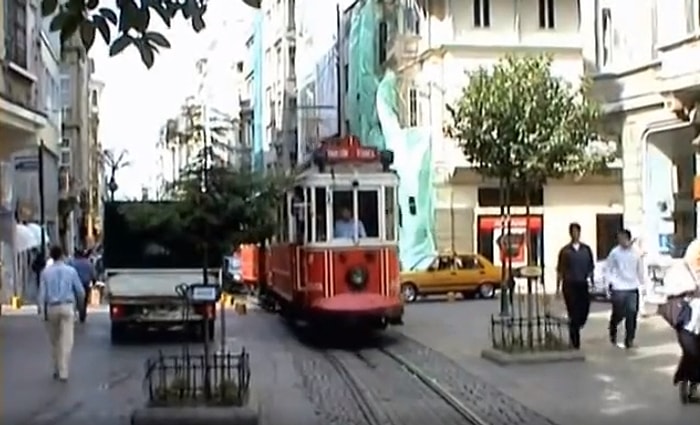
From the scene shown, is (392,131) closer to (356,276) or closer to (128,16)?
(356,276)

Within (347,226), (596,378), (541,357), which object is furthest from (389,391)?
(347,226)

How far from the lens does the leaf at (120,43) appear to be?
705 centimetres

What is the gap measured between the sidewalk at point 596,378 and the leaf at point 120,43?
7.91 meters

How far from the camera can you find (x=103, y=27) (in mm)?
7070

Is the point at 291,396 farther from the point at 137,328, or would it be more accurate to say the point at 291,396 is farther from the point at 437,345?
the point at 137,328

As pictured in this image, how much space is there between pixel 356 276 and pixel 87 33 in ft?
54.5

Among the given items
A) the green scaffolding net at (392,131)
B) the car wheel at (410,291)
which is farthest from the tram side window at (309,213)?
the car wheel at (410,291)

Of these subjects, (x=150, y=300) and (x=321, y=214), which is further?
(x=150, y=300)

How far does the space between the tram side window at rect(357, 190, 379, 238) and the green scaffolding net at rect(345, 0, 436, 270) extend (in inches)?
568

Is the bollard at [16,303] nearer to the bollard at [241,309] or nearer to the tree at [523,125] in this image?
the bollard at [241,309]

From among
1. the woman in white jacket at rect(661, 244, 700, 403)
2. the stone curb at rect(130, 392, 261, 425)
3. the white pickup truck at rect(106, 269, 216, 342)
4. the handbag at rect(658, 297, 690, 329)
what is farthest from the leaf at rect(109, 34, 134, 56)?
the white pickup truck at rect(106, 269, 216, 342)

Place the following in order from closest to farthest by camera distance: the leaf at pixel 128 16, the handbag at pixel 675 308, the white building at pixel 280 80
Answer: the leaf at pixel 128 16 → the handbag at pixel 675 308 → the white building at pixel 280 80

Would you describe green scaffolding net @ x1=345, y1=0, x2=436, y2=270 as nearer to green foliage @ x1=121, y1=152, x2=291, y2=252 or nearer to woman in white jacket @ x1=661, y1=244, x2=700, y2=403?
green foliage @ x1=121, y1=152, x2=291, y2=252

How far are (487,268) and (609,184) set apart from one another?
27.3ft
